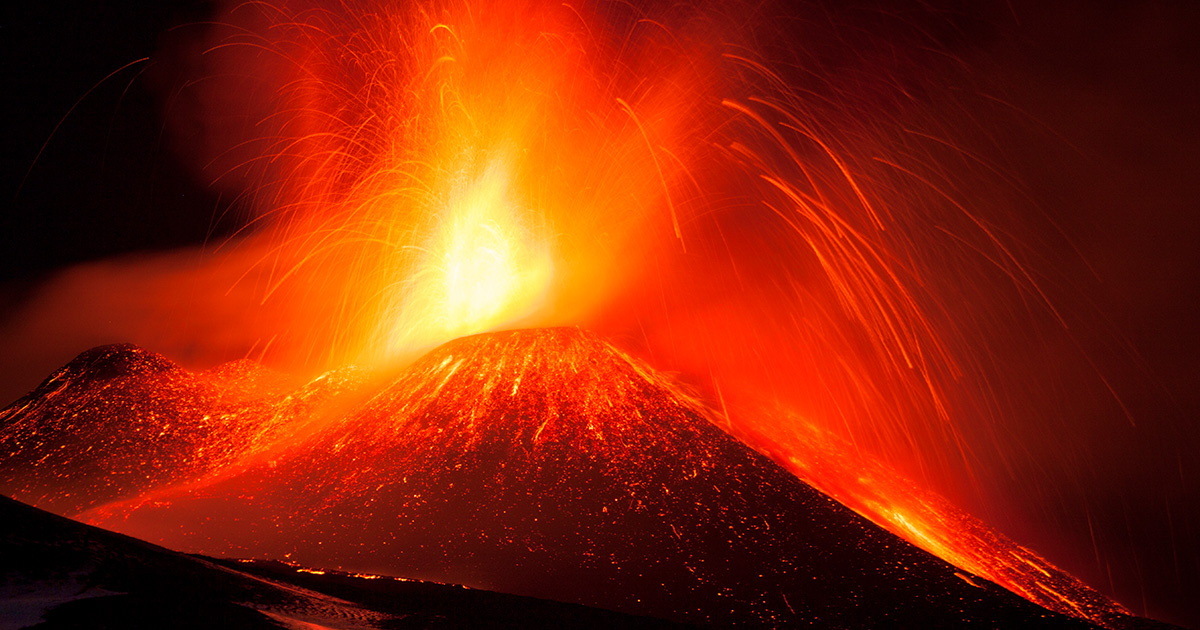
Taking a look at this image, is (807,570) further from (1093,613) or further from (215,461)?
(215,461)

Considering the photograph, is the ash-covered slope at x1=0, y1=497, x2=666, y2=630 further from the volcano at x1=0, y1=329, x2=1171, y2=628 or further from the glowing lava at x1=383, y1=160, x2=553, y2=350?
the glowing lava at x1=383, y1=160, x2=553, y2=350

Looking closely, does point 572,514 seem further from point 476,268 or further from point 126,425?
point 126,425

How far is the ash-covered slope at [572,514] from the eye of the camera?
7426 mm

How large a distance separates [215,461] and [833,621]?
11.2m

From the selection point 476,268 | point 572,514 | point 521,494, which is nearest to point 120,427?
point 476,268

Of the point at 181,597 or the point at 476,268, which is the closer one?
the point at 181,597

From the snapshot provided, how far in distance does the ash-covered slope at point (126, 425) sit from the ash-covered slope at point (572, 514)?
1866mm

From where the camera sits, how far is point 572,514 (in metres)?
8.80

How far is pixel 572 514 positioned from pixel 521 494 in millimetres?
908

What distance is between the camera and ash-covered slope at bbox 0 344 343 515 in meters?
11.6

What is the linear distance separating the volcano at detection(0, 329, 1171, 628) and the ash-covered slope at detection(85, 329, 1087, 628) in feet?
0.11

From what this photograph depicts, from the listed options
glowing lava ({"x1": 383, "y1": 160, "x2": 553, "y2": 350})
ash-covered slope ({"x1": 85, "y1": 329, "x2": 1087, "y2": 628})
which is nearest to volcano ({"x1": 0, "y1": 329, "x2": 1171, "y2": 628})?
ash-covered slope ({"x1": 85, "y1": 329, "x2": 1087, "y2": 628})

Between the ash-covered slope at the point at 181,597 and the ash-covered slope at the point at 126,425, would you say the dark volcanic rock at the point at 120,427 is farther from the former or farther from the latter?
the ash-covered slope at the point at 181,597

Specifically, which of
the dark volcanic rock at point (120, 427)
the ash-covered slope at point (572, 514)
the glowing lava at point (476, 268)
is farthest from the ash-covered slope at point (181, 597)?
the glowing lava at point (476, 268)
